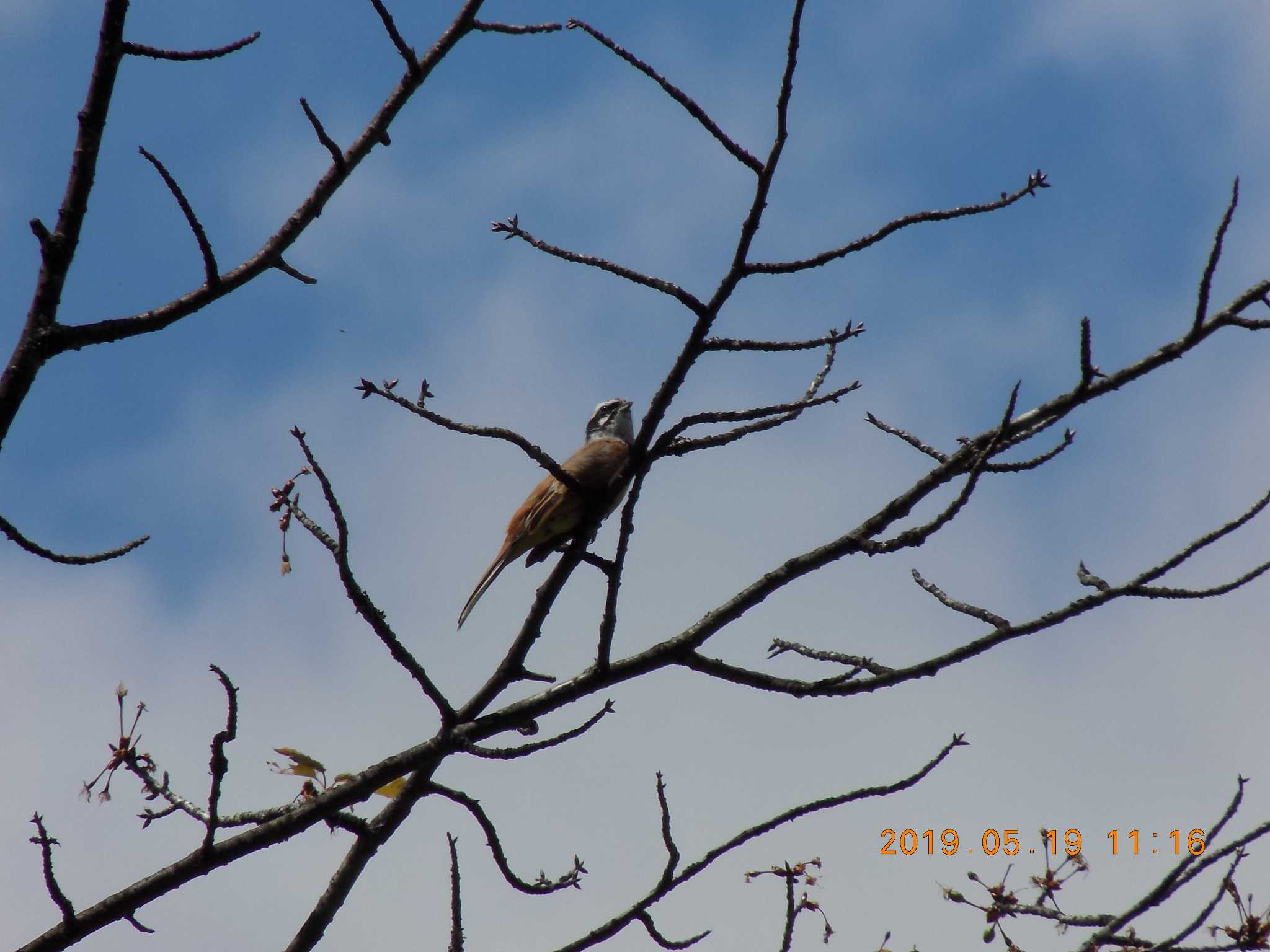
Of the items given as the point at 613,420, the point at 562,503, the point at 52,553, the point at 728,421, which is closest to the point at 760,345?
the point at 728,421

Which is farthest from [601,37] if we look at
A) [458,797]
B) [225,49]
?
[458,797]

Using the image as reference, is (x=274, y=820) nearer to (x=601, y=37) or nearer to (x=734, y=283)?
(x=734, y=283)

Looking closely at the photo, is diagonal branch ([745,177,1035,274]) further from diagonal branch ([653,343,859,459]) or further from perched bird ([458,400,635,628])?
perched bird ([458,400,635,628])

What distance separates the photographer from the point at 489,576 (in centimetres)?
830

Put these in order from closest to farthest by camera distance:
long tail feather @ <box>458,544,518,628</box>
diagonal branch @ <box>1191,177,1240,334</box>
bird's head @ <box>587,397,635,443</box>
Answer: diagonal branch @ <box>1191,177,1240,334</box> < long tail feather @ <box>458,544,518,628</box> < bird's head @ <box>587,397,635,443</box>

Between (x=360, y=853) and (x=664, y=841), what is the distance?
51.5 inches

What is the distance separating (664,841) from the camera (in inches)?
166

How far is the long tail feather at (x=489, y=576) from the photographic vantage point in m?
8.02

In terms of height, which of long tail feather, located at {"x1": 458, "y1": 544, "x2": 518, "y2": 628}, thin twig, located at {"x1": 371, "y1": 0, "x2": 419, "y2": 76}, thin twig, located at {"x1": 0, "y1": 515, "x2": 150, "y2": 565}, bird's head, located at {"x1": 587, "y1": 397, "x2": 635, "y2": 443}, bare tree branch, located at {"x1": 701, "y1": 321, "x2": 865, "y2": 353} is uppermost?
bird's head, located at {"x1": 587, "y1": 397, "x2": 635, "y2": 443}

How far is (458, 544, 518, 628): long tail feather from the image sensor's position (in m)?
8.02

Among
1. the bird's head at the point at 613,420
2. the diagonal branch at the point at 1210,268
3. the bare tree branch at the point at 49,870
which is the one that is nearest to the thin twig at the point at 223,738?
the bare tree branch at the point at 49,870

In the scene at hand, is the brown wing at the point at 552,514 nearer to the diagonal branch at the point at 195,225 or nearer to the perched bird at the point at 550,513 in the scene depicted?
the perched bird at the point at 550,513

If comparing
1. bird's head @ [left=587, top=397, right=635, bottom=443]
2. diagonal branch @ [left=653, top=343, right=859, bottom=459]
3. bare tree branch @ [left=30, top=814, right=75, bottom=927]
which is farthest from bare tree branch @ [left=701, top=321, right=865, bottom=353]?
bird's head @ [left=587, top=397, right=635, bottom=443]

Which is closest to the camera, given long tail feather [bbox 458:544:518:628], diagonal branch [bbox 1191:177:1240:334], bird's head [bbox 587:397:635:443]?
diagonal branch [bbox 1191:177:1240:334]
